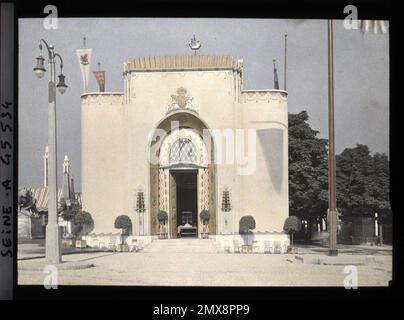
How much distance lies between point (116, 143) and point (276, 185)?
2.98 m

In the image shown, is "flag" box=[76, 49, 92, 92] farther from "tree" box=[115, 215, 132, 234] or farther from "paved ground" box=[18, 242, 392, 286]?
"paved ground" box=[18, 242, 392, 286]

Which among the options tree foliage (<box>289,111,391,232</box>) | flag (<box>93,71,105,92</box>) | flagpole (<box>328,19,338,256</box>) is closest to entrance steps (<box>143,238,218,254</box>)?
tree foliage (<box>289,111,391,232</box>)

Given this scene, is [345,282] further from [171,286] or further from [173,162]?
[173,162]

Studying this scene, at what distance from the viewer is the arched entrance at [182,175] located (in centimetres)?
1393

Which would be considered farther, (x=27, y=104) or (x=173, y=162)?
(x=173, y=162)

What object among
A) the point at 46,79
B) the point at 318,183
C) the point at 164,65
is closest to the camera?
the point at 46,79

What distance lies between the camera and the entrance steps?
13.2m

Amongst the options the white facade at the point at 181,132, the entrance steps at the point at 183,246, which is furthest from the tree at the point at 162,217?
the entrance steps at the point at 183,246

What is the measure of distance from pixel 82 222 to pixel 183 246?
197 centimetres

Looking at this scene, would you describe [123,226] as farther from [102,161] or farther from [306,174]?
[306,174]

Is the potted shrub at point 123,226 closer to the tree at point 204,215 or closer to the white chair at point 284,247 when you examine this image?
the tree at point 204,215

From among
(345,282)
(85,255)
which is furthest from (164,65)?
(345,282)

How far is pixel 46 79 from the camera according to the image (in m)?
12.1
